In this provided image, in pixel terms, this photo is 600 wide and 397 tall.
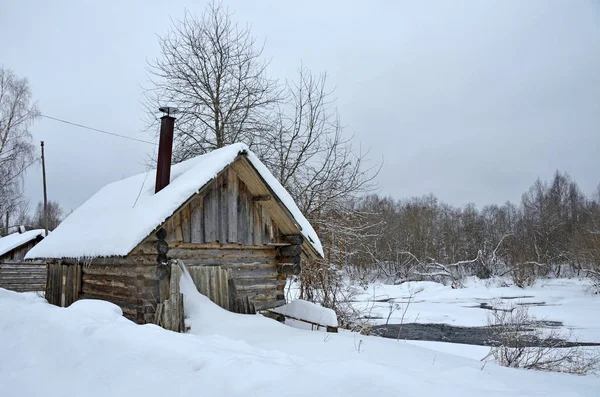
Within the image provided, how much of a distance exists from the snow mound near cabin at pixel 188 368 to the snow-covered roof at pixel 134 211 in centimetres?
227

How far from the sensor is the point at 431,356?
301 inches

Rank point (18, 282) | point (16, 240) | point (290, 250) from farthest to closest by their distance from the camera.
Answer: point (16, 240) < point (18, 282) < point (290, 250)

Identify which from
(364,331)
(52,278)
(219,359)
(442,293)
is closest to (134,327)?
(219,359)

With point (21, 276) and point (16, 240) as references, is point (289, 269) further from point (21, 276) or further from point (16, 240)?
point (16, 240)

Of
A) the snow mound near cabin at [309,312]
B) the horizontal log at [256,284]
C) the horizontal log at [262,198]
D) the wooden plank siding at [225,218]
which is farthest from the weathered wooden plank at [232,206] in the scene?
the snow mound near cabin at [309,312]

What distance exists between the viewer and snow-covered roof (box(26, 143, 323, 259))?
8820mm

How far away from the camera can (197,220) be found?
9.98 m

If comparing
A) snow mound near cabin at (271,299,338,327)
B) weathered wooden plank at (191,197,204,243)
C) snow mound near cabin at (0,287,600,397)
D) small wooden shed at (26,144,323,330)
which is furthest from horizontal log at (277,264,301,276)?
snow mound near cabin at (0,287,600,397)

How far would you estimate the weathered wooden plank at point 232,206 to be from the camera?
34.7ft

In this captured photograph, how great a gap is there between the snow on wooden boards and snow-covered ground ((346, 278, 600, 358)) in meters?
19.8

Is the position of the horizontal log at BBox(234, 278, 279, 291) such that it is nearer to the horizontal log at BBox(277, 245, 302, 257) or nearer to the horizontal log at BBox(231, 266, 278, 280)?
the horizontal log at BBox(231, 266, 278, 280)

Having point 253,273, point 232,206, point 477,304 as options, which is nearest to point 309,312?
point 253,273

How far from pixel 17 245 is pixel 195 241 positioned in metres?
23.7

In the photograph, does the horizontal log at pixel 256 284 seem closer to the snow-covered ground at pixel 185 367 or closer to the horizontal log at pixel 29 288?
the snow-covered ground at pixel 185 367
